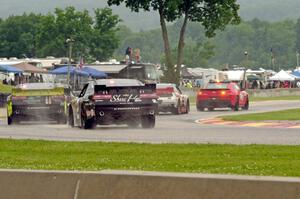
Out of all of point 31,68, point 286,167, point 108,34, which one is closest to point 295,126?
point 286,167

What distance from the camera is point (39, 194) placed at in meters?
10.6

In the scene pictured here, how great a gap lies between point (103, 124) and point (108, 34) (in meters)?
91.8

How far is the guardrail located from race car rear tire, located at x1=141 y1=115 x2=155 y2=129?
17.9 m

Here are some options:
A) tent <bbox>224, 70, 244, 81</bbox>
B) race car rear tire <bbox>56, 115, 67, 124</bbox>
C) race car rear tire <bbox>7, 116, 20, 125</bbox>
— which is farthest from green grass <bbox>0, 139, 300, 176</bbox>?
tent <bbox>224, 70, 244, 81</bbox>

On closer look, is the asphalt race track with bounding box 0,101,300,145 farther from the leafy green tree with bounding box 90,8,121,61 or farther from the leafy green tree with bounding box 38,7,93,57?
the leafy green tree with bounding box 38,7,93,57

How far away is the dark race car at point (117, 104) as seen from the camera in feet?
92.0

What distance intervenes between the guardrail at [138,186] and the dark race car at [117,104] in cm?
1719

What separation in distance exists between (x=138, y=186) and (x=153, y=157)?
19.5ft

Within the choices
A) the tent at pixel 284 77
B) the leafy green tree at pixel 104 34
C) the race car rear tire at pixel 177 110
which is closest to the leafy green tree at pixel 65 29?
the leafy green tree at pixel 104 34

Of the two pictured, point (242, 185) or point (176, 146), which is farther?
point (176, 146)

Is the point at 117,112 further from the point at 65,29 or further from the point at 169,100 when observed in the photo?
the point at 65,29

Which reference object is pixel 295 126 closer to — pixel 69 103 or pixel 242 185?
pixel 69 103

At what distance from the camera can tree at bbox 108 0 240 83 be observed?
238 ft

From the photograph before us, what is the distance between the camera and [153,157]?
52.8 ft
